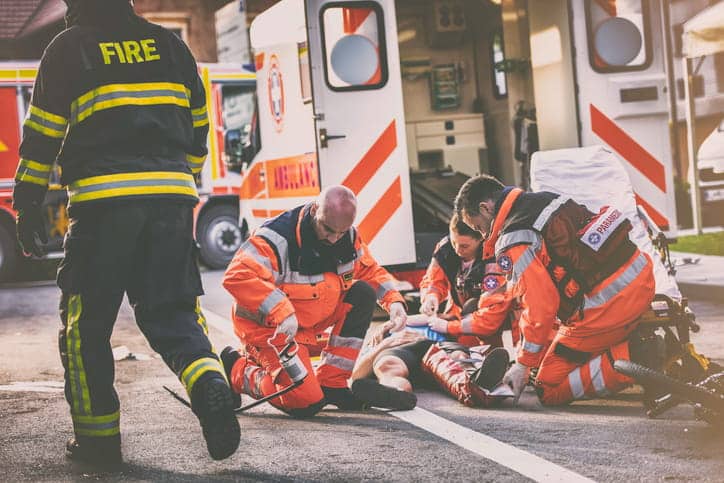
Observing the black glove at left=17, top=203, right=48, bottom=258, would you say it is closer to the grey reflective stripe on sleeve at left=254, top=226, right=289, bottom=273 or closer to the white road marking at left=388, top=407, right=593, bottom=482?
the grey reflective stripe on sleeve at left=254, top=226, right=289, bottom=273

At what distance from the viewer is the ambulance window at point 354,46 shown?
845 centimetres

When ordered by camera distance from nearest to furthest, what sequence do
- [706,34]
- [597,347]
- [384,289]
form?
[597,347] → [384,289] → [706,34]

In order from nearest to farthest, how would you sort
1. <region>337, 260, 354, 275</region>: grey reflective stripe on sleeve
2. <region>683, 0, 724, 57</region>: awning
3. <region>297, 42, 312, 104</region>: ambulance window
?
<region>337, 260, 354, 275</region>: grey reflective stripe on sleeve → <region>297, 42, 312, 104</region>: ambulance window → <region>683, 0, 724, 57</region>: awning

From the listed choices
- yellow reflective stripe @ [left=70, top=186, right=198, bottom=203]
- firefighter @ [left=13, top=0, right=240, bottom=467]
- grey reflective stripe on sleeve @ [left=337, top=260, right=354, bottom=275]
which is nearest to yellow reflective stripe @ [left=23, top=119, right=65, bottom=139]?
firefighter @ [left=13, top=0, right=240, bottom=467]

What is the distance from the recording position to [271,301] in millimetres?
5410

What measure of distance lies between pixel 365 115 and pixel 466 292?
6.91 feet

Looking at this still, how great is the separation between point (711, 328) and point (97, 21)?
4.81 m

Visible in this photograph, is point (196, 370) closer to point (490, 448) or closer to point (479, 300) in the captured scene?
point (490, 448)

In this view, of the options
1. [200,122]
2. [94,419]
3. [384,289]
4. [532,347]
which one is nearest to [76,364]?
[94,419]

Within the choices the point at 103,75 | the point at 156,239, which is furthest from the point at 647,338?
the point at 103,75

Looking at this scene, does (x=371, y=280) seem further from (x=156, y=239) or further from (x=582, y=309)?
(x=156, y=239)

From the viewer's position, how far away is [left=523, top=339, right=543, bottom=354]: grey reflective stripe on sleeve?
17.9ft

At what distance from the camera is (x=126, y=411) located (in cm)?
597

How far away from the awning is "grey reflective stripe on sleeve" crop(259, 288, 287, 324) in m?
10.0
